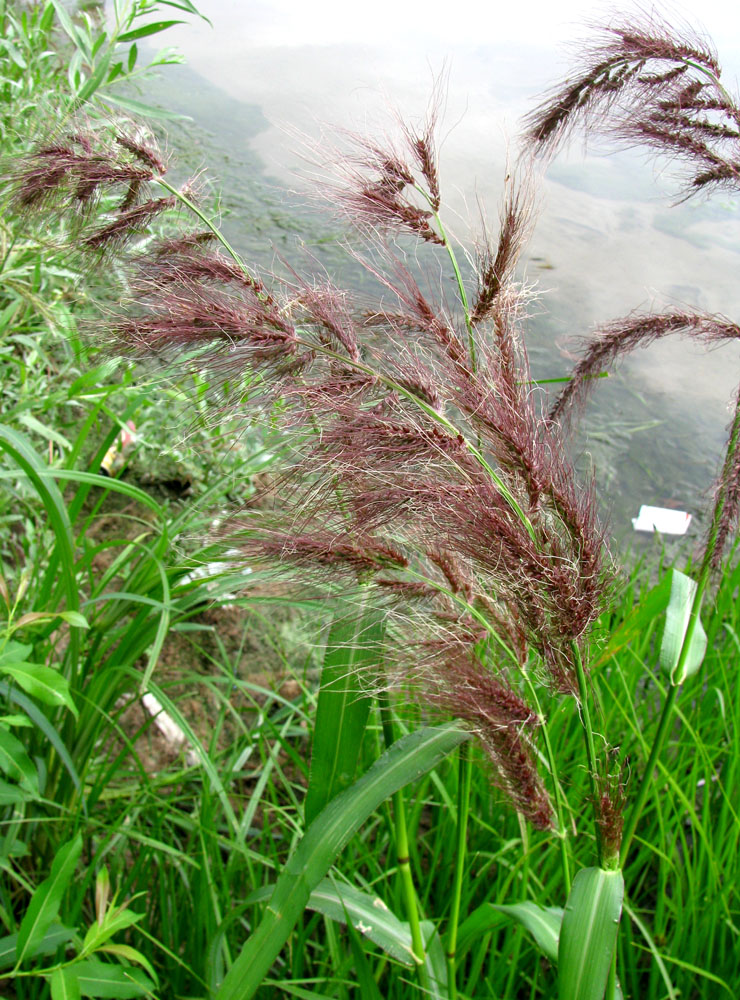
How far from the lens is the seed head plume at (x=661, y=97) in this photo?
789 mm

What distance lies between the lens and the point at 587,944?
0.64 metres

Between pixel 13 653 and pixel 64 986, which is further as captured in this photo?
pixel 13 653

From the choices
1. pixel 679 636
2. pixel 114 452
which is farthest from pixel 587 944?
pixel 114 452

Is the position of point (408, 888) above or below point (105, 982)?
above

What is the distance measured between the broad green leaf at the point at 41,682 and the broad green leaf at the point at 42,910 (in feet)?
0.50

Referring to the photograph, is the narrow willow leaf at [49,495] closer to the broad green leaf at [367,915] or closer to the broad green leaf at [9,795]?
the broad green leaf at [9,795]

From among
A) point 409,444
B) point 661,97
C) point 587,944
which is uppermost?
point 661,97

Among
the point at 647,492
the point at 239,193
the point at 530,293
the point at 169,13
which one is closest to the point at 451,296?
the point at 647,492

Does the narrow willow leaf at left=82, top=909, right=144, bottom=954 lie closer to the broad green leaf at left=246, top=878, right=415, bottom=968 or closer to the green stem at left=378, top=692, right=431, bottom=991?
the broad green leaf at left=246, top=878, right=415, bottom=968

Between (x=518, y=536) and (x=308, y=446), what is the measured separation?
0.17 m

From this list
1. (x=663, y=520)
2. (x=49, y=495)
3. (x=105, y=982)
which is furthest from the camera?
(x=663, y=520)

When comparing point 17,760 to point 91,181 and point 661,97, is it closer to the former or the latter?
point 91,181

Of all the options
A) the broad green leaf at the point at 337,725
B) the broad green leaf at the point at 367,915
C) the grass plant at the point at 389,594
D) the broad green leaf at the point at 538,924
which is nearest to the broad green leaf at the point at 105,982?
the grass plant at the point at 389,594

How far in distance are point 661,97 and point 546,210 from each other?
2.63 meters
